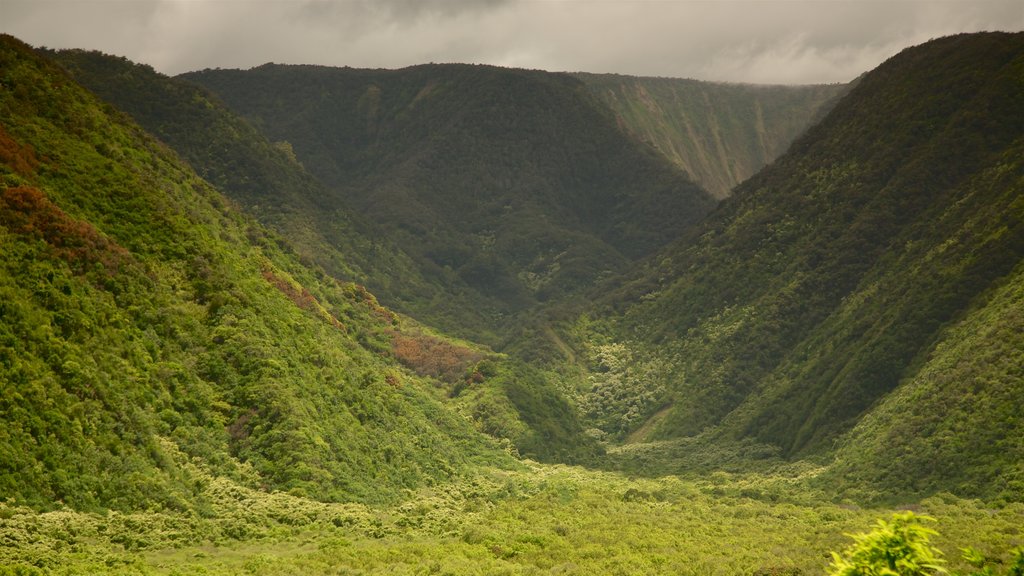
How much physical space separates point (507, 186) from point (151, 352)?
458 feet

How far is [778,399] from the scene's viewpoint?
8175 cm

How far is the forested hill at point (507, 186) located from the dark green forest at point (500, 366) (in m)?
12.6

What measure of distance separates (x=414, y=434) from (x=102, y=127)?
2835cm

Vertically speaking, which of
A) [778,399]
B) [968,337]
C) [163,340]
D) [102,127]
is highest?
[102,127]

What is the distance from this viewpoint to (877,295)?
8119 cm

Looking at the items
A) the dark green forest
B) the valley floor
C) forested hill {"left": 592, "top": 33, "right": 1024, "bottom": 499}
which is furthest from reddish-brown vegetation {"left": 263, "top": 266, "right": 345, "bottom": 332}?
forested hill {"left": 592, "top": 33, "right": 1024, "bottom": 499}

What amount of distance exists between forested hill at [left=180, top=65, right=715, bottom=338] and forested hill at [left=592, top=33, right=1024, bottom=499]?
116 ft

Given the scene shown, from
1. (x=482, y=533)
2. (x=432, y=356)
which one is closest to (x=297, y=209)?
(x=432, y=356)

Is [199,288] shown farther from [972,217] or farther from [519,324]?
[519,324]

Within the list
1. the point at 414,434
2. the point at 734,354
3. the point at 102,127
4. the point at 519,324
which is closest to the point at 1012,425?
the point at 414,434

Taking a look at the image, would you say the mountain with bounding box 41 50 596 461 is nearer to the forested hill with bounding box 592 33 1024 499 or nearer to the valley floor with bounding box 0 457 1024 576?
the forested hill with bounding box 592 33 1024 499

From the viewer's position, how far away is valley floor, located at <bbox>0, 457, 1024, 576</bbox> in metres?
31.6

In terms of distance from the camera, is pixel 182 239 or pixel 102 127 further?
pixel 102 127

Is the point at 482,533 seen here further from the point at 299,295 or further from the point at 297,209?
the point at 297,209
